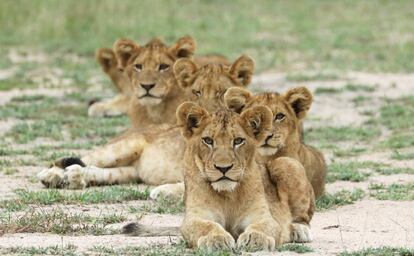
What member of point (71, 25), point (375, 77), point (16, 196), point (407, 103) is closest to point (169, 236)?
point (16, 196)

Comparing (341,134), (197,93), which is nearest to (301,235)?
(197,93)

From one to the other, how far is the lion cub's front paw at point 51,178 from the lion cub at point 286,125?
151 cm

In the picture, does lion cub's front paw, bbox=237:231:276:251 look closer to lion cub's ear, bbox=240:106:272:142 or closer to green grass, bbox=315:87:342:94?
lion cub's ear, bbox=240:106:272:142

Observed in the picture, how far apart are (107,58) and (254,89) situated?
2.46 meters

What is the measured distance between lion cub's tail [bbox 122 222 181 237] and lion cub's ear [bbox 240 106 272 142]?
71 centimetres

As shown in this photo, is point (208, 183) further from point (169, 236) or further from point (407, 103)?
point (407, 103)

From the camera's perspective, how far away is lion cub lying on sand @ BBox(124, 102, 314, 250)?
6754mm

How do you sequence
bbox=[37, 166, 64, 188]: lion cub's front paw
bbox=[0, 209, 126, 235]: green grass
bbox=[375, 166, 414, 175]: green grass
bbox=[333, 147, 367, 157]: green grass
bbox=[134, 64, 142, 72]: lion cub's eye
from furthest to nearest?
bbox=[333, 147, 367, 157]: green grass → bbox=[134, 64, 142, 72]: lion cub's eye → bbox=[375, 166, 414, 175]: green grass → bbox=[37, 166, 64, 188]: lion cub's front paw → bbox=[0, 209, 126, 235]: green grass

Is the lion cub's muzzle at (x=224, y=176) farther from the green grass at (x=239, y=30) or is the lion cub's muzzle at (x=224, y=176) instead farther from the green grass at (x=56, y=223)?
the green grass at (x=239, y=30)

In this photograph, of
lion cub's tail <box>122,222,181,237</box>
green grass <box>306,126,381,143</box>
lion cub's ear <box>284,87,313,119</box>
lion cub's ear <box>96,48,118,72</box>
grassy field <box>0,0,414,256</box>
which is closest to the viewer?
lion cub's tail <box>122,222,181,237</box>

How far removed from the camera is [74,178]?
9305 mm

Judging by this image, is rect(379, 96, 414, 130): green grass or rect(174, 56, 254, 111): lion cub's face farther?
rect(379, 96, 414, 130): green grass

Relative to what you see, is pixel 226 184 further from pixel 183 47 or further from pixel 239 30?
pixel 239 30

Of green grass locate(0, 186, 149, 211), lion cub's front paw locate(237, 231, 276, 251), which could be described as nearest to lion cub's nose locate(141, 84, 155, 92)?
green grass locate(0, 186, 149, 211)
